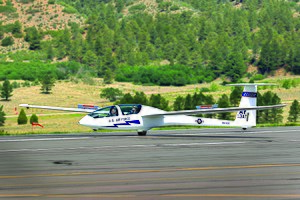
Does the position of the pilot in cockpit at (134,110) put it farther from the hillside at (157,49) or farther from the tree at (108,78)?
the tree at (108,78)

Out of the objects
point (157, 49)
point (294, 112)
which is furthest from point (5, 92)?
point (157, 49)

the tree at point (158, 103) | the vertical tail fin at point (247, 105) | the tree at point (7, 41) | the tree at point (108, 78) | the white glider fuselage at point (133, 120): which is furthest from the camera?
the tree at point (7, 41)

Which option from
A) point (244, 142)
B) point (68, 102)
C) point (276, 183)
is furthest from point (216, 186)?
point (68, 102)

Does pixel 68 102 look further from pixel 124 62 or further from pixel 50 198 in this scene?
pixel 50 198

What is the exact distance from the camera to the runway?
49.0 feet

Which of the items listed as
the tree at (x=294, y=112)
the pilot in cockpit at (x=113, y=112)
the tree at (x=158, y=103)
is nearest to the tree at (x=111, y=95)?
the tree at (x=158, y=103)

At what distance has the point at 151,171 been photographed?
18562 mm

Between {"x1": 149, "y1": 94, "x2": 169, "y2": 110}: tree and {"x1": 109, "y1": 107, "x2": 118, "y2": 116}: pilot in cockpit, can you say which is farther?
{"x1": 149, "y1": 94, "x2": 169, "y2": 110}: tree

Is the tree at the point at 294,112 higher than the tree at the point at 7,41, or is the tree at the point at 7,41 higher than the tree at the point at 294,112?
the tree at the point at 7,41

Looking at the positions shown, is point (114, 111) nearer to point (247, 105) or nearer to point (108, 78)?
point (247, 105)

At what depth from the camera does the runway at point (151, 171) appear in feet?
49.0

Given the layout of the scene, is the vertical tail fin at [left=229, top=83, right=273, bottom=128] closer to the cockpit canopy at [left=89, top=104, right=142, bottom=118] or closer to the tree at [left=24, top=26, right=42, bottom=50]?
the cockpit canopy at [left=89, top=104, right=142, bottom=118]

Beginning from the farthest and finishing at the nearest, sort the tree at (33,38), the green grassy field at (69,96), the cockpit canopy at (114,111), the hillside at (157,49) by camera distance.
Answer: the tree at (33,38) → the hillside at (157,49) → the green grassy field at (69,96) → the cockpit canopy at (114,111)

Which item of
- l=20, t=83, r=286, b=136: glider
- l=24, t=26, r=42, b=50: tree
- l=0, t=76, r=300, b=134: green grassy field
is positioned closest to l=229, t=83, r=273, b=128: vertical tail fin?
l=20, t=83, r=286, b=136: glider
